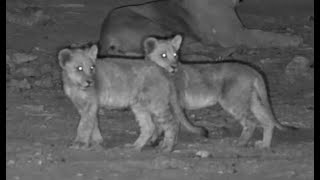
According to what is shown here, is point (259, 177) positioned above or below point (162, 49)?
below

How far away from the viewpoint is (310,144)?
9344mm

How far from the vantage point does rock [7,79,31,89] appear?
12122mm

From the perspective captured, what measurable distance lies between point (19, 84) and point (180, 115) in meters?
3.44

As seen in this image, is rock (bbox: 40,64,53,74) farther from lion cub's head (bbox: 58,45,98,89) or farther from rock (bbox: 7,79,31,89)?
lion cub's head (bbox: 58,45,98,89)

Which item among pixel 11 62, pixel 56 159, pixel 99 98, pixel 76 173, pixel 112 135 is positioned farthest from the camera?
pixel 11 62

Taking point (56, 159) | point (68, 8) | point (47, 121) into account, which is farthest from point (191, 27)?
point (56, 159)

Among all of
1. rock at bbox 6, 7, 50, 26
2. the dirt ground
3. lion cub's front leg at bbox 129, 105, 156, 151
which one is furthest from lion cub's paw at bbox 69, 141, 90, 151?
rock at bbox 6, 7, 50, 26

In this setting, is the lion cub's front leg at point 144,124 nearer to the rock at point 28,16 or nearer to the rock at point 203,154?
the rock at point 203,154

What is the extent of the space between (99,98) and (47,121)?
133 cm

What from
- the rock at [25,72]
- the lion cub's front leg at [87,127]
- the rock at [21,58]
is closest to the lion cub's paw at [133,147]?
the lion cub's front leg at [87,127]

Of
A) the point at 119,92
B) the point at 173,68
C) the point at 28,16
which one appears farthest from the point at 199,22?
Result: the point at 119,92

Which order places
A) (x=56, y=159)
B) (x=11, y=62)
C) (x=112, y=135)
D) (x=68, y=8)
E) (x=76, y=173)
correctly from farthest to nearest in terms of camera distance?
1. (x=68, y=8)
2. (x=11, y=62)
3. (x=112, y=135)
4. (x=56, y=159)
5. (x=76, y=173)

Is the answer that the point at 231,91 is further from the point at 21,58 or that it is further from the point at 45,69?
the point at 21,58

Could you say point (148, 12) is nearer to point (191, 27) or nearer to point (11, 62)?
point (191, 27)
